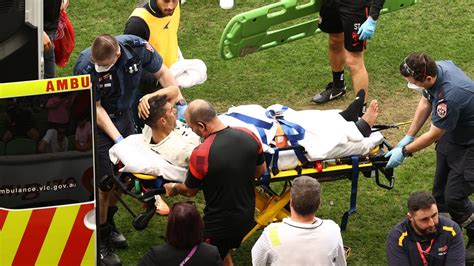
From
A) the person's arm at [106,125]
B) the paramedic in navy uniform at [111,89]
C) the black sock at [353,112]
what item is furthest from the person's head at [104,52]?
the black sock at [353,112]

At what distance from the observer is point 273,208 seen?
786 centimetres

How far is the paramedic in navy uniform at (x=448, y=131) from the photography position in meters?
7.47

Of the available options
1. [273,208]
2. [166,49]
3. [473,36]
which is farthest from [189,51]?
[273,208]

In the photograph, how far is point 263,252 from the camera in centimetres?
613

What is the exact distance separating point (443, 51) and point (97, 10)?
3996 mm

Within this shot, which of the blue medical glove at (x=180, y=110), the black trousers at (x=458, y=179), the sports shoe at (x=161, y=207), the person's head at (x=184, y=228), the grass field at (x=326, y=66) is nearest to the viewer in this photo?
the person's head at (x=184, y=228)

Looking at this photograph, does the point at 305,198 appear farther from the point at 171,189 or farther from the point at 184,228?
the point at 171,189

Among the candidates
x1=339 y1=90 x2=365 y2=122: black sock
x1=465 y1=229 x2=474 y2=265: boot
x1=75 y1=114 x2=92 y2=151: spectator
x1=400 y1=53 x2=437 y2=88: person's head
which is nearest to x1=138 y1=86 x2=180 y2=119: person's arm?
x1=75 y1=114 x2=92 y2=151: spectator

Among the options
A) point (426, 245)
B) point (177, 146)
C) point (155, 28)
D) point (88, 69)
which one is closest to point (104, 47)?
point (88, 69)

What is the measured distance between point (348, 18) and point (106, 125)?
121 inches

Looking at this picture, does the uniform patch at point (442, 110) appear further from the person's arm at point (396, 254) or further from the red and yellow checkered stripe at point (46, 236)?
the red and yellow checkered stripe at point (46, 236)

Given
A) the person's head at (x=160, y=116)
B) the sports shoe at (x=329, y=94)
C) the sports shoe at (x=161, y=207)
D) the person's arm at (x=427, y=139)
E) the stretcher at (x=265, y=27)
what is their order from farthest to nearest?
the sports shoe at (x=329, y=94) < the stretcher at (x=265, y=27) < the sports shoe at (x=161, y=207) < the person's arm at (x=427, y=139) < the person's head at (x=160, y=116)

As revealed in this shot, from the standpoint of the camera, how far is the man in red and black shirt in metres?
6.83

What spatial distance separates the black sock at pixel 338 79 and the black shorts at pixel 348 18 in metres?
0.52
